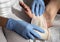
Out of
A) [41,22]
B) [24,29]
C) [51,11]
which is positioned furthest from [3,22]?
[51,11]

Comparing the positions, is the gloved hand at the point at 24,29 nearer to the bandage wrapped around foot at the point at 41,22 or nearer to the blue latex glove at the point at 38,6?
the bandage wrapped around foot at the point at 41,22

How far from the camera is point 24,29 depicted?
1.07m

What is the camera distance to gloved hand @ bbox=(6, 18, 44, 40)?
107cm

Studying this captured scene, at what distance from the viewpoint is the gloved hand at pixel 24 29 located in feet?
3.50

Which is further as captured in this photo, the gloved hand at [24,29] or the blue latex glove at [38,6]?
the blue latex glove at [38,6]

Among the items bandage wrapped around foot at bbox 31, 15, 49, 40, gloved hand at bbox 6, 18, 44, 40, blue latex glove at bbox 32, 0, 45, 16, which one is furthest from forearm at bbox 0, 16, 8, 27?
blue latex glove at bbox 32, 0, 45, 16

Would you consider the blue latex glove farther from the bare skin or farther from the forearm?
the forearm

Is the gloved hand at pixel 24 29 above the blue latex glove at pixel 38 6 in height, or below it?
below

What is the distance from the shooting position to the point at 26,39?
1061 millimetres

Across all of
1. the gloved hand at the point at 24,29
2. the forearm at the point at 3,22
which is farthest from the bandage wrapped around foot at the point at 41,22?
the forearm at the point at 3,22

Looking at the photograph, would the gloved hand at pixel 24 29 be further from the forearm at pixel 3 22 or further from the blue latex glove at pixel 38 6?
the blue latex glove at pixel 38 6

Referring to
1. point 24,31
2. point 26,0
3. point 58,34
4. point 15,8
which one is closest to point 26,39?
point 24,31

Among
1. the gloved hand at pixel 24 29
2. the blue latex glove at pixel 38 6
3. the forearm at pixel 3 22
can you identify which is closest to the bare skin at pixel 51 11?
the blue latex glove at pixel 38 6

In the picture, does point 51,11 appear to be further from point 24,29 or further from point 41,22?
point 24,29
